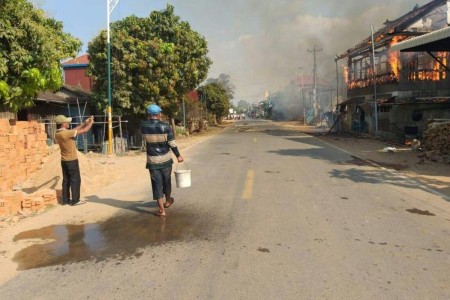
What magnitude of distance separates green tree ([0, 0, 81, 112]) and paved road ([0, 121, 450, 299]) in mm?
3839

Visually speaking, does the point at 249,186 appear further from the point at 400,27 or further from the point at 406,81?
the point at 400,27

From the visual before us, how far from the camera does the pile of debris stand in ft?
42.2

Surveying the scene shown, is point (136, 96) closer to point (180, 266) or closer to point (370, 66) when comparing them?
point (370, 66)

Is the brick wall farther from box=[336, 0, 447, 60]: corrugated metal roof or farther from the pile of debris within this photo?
box=[336, 0, 447, 60]: corrugated metal roof

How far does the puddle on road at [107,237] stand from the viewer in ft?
15.5

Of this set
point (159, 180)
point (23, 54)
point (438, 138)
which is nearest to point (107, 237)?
point (159, 180)

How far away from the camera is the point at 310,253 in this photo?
4.59 meters

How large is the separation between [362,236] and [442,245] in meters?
0.92

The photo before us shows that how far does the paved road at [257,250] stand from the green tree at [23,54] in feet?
12.6

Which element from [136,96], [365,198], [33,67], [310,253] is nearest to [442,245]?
[310,253]

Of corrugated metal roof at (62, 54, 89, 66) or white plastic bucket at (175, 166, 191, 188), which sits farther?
corrugated metal roof at (62, 54, 89, 66)

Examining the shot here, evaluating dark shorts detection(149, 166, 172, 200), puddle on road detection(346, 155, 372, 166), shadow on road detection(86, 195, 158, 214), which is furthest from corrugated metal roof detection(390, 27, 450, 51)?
shadow on road detection(86, 195, 158, 214)

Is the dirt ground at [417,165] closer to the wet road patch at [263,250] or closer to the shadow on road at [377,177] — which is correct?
the shadow on road at [377,177]

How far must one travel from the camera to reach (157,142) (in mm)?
6367
